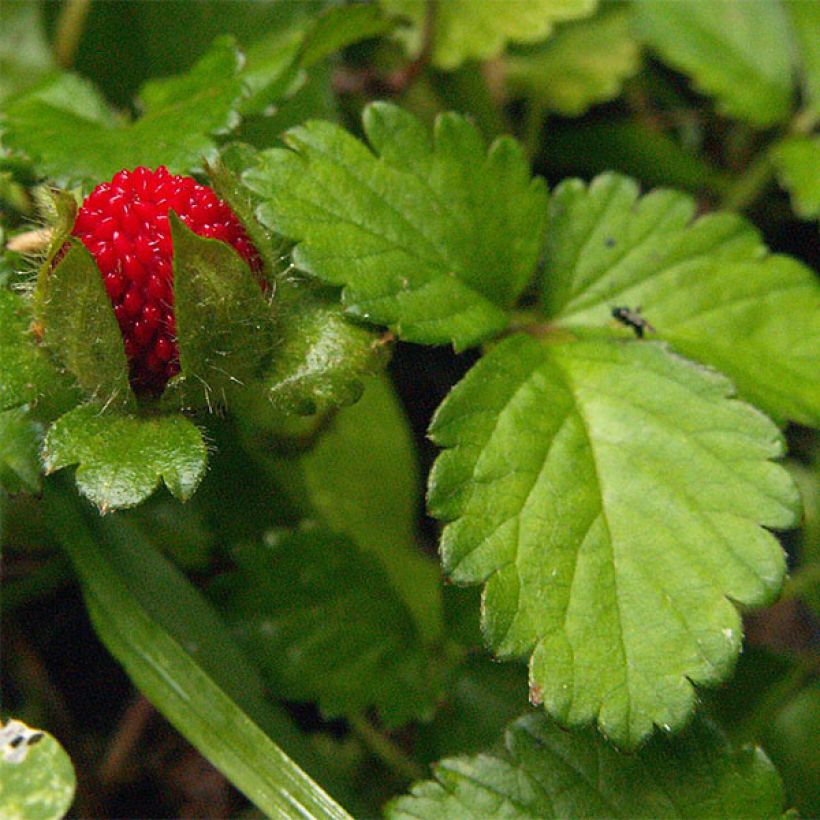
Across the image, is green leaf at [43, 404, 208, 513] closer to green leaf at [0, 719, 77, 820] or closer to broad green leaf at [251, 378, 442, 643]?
green leaf at [0, 719, 77, 820]

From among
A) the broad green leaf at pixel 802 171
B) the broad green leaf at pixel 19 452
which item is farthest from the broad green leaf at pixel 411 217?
the broad green leaf at pixel 802 171

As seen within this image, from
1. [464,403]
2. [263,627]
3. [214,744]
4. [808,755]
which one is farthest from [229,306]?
[808,755]

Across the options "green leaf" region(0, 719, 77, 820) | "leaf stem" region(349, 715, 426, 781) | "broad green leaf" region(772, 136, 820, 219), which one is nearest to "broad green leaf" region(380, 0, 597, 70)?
"broad green leaf" region(772, 136, 820, 219)

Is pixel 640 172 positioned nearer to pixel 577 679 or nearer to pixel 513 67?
pixel 513 67

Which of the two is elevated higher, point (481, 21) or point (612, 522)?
point (481, 21)

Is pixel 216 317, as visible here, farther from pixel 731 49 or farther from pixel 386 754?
pixel 731 49

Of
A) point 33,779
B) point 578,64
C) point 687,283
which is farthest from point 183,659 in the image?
point 578,64

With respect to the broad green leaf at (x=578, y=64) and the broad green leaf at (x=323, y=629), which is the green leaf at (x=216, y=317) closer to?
the broad green leaf at (x=323, y=629)
